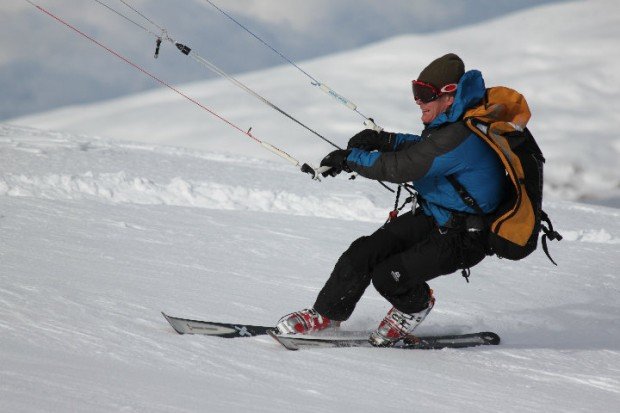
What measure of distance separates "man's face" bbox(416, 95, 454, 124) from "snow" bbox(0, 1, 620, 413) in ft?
4.37

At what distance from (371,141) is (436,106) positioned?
1.51 ft

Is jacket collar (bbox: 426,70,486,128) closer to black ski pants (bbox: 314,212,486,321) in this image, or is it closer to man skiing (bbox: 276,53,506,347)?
man skiing (bbox: 276,53,506,347)

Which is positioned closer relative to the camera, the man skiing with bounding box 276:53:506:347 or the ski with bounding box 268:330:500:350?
the man skiing with bounding box 276:53:506:347

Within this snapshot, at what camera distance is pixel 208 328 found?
12.1 feet

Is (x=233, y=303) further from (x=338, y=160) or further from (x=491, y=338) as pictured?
(x=491, y=338)

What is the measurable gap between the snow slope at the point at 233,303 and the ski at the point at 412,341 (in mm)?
77

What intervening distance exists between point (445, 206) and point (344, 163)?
591 mm

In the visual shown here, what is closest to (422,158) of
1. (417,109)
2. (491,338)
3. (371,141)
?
(371,141)

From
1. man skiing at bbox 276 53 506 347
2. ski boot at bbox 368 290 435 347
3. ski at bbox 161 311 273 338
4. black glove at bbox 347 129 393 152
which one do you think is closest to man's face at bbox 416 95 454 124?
man skiing at bbox 276 53 506 347

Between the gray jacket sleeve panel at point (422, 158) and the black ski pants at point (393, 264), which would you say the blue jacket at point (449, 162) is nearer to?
the gray jacket sleeve panel at point (422, 158)

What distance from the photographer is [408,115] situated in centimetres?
4512

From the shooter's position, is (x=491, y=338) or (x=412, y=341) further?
(x=491, y=338)

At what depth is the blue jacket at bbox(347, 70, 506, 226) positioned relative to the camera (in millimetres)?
3549

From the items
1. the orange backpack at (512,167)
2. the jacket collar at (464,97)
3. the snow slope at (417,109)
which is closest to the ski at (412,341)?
the orange backpack at (512,167)
